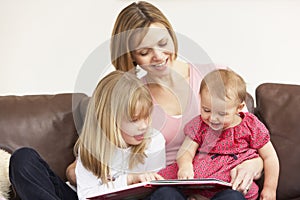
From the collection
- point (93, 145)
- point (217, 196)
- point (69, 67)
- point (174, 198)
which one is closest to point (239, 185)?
point (217, 196)

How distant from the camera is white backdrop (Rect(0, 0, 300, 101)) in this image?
2.51m

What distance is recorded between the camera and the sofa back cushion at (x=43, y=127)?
6.84ft

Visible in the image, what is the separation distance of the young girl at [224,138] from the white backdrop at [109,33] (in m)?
0.61

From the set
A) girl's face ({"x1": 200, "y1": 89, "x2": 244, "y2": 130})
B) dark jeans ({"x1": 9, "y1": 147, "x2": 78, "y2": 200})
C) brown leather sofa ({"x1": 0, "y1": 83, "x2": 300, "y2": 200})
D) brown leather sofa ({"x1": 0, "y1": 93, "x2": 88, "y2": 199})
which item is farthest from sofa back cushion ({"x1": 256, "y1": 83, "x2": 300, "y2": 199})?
dark jeans ({"x1": 9, "y1": 147, "x2": 78, "y2": 200})

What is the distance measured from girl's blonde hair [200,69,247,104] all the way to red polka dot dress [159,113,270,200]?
130 mm

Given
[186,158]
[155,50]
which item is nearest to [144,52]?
[155,50]

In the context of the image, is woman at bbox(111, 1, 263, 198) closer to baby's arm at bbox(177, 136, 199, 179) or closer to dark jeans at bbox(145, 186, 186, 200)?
baby's arm at bbox(177, 136, 199, 179)

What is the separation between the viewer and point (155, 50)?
182 centimetres

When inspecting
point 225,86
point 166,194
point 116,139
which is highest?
point 225,86

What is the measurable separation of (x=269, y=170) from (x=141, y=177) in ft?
1.41

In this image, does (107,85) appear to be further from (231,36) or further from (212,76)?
(231,36)

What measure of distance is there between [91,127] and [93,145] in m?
0.06

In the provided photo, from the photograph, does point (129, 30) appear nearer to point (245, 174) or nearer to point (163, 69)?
point (163, 69)

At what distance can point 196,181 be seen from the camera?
1659 mm
